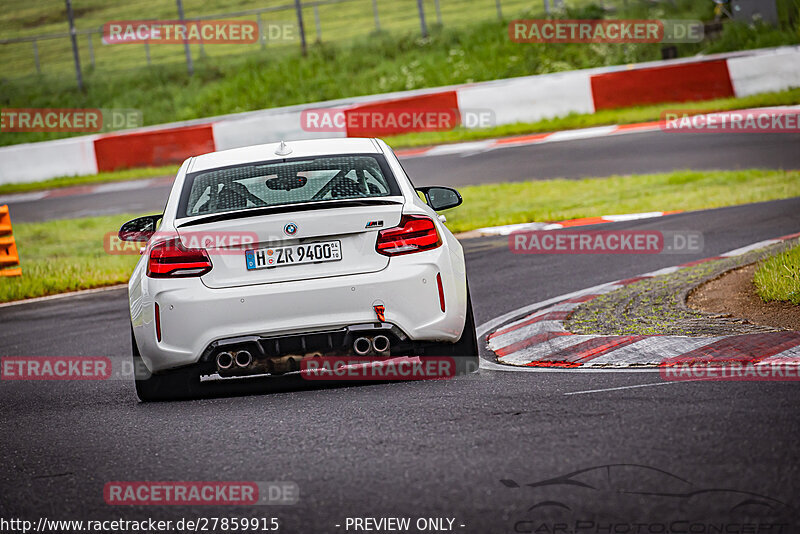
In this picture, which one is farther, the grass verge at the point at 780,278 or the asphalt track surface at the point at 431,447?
the grass verge at the point at 780,278

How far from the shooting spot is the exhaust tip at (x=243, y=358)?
635cm

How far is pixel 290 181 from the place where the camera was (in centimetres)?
718

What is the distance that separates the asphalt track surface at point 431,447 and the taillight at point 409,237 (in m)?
0.78

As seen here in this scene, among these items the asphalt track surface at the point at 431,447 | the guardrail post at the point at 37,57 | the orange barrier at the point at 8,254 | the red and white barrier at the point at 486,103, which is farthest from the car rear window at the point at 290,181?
→ the guardrail post at the point at 37,57

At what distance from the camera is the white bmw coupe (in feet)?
20.6

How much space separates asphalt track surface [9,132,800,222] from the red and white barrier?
2305 mm
